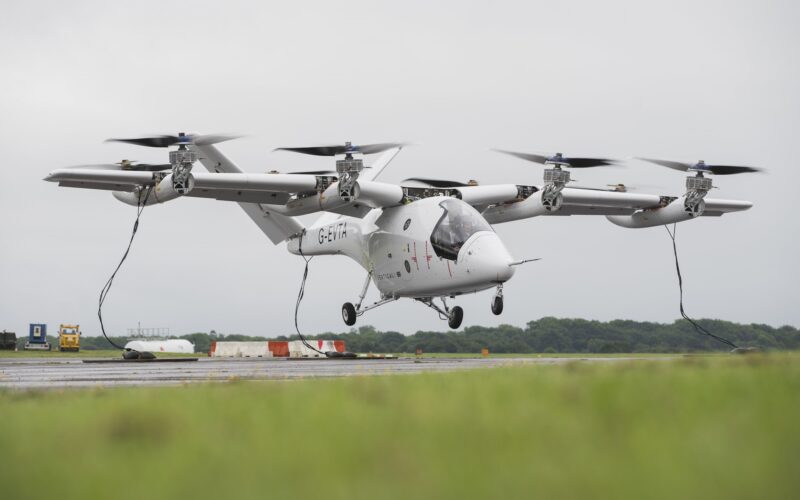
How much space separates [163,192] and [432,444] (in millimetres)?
28517

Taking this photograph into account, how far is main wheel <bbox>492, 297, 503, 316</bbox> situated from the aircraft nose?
1098mm

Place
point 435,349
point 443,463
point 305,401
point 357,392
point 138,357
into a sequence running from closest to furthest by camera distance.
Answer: point 443,463
point 305,401
point 357,392
point 138,357
point 435,349

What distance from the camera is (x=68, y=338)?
57.2 meters

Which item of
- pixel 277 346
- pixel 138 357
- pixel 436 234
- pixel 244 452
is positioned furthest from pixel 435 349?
pixel 244 452

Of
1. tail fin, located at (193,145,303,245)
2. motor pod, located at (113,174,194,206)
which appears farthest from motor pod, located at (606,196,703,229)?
motor pod, located at (113,174,194,206)

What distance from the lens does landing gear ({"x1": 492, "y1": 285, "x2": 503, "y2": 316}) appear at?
30.9 m

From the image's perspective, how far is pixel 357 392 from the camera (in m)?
7.54

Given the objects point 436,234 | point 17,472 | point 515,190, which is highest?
point 515,190

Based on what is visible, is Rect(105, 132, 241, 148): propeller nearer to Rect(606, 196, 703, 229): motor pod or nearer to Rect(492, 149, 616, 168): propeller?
Rect(492, 149, 616, 168): propeller

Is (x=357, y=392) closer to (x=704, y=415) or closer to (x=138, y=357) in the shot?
(x=704, y=415)

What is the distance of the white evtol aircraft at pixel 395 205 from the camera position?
30.9m

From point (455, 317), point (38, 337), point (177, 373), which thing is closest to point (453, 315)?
point (455, 317)

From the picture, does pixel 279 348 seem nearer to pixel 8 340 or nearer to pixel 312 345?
pixel 312 345

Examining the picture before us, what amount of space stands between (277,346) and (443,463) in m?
35.6
